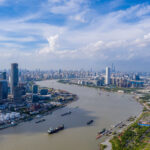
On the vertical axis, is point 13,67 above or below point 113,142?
above

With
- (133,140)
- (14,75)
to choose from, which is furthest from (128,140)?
(14,75)

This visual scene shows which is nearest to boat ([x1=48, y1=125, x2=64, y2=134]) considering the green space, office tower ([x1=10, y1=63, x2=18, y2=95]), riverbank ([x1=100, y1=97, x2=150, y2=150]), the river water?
the river water

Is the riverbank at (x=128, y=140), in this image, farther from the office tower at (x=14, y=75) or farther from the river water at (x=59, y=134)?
the office tower at (x=14, y=75)

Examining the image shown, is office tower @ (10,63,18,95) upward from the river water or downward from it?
upward

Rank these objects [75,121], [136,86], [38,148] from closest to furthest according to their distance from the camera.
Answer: [38,148], [75,121], [136,86]

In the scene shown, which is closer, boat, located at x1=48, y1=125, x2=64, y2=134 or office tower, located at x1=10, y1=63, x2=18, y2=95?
boat, located at x1=48, y1=125, x2=64, y2=134

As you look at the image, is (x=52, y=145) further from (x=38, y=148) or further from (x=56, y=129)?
(x=56, y=129)

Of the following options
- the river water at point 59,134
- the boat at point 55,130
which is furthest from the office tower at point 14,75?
the boat at point 55,130

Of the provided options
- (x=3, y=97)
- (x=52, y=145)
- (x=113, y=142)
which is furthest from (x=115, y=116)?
(x=3, y=97)

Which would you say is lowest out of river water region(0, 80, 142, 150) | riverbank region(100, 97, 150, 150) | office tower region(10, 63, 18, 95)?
river water region(0, 80, 142, 150)

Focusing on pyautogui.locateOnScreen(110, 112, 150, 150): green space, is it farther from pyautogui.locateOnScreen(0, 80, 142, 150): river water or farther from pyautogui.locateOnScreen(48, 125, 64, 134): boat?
pyautogui.locateOnScreen(48, 125, 64, 134): boat

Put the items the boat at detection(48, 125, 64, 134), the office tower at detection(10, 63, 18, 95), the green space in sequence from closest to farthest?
the green space → the boat at detection(48, 125, 64, 134) → the office tower at detection(10, 63, 18, 95)
